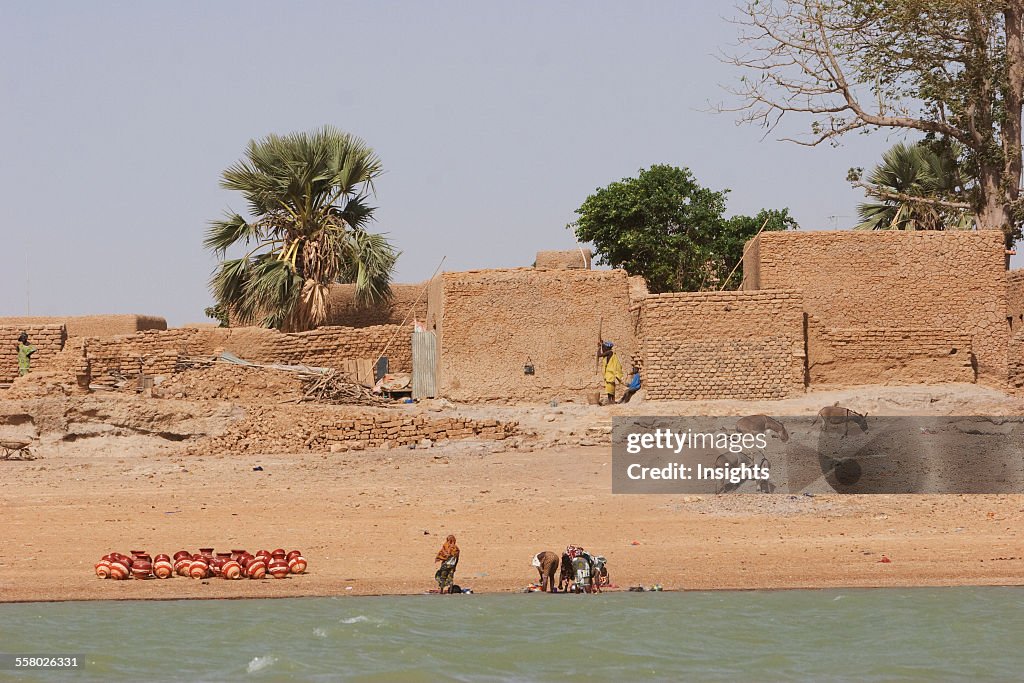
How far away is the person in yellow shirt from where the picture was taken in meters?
22.0

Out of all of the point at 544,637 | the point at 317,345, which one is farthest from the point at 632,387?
the point at 544,637

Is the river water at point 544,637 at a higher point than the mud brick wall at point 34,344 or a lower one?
lower

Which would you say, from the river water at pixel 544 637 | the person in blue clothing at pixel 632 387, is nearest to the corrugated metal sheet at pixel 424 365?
the person in blue clothing at pixel 632 387

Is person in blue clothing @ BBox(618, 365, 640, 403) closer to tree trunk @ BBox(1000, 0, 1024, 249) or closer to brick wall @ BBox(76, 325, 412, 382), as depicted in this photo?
brick wall @ BBox(76, 325, 412, 382)

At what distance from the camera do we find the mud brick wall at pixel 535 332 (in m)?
22.4

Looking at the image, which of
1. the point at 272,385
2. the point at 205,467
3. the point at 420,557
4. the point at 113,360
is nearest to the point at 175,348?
the point at 113,360

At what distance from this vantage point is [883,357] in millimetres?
22109

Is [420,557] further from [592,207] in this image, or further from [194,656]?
[592,207]

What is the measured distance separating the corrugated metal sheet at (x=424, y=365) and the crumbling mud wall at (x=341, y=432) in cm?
286

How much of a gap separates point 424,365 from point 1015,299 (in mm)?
9228

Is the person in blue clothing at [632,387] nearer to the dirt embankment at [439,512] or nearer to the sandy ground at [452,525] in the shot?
the dirt embankment at [439,512]

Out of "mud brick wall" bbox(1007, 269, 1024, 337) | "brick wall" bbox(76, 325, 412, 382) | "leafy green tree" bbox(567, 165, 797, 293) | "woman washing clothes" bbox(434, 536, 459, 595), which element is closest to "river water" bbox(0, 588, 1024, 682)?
"woman washing clothes" bbox(434, 536, 459, 595)

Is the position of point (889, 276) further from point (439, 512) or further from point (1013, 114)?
point (439, 512)

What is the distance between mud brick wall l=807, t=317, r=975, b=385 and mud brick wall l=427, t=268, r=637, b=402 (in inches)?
111
